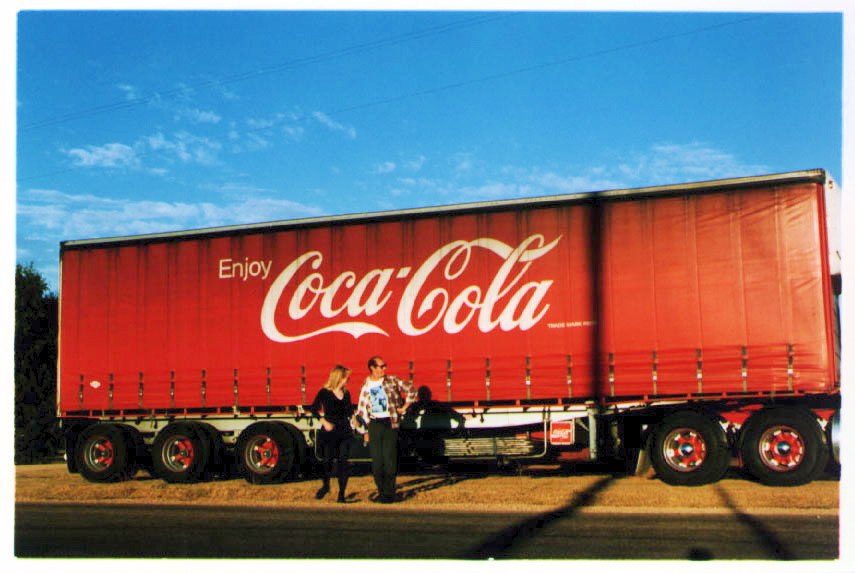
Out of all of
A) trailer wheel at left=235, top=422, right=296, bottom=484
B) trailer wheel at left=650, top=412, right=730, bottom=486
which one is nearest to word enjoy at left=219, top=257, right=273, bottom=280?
trailer wheel at left=235, top=422, right=296, bottom=484

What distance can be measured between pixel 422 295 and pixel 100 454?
20.6ft

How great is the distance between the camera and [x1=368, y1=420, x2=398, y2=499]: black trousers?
41.4 ft

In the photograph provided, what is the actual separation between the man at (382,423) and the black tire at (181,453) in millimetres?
4561

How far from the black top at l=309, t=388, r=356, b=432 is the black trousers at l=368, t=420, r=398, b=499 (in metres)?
0.55

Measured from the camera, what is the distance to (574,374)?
14.4 metres

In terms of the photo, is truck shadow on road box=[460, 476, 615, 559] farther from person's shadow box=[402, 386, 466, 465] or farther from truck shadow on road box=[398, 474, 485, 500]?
person's shadow box=[402, 386, 466, 465]

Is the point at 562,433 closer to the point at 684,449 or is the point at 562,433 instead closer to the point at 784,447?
the point at 684,449

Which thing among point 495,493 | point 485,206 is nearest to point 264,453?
point 495,493

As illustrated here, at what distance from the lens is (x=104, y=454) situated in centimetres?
1711

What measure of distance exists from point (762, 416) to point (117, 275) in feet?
35.0
